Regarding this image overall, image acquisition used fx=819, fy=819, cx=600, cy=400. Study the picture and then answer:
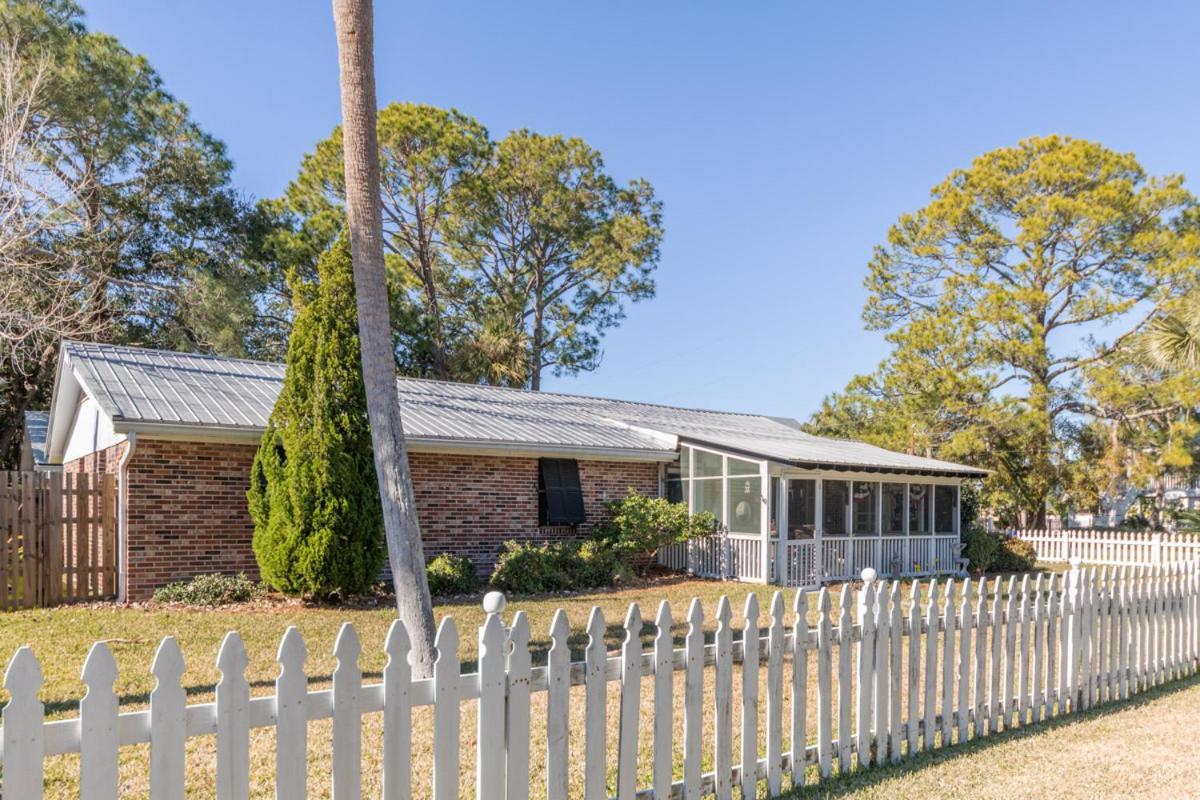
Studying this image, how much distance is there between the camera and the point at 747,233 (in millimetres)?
25609

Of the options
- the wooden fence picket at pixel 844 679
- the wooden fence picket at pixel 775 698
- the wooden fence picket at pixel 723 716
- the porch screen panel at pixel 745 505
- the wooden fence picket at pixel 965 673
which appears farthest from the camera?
the porch screen panel at pixel 745 505

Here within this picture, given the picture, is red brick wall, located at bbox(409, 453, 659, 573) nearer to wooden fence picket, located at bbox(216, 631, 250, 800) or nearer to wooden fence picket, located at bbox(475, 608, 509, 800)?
wooden fence picket, located at bbox(475, 608, 509, 800)

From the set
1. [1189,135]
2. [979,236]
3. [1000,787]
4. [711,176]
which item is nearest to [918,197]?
[979,236]

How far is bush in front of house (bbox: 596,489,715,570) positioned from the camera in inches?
629

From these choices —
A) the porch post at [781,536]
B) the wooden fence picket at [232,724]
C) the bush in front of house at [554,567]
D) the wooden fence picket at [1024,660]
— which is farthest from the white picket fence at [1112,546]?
the wooden fence picket at [232,724]

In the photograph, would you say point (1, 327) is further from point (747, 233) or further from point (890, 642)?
point (747, 233)

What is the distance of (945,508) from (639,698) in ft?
62.1

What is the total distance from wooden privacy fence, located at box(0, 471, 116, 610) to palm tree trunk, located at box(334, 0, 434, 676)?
688 cm

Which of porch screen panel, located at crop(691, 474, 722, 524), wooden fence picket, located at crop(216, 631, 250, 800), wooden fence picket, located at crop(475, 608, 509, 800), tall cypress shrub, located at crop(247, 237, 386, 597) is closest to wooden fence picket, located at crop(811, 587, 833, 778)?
wooden fence picket, located at crop(475, 608, 509, 800)

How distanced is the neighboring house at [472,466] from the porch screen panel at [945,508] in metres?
0.04

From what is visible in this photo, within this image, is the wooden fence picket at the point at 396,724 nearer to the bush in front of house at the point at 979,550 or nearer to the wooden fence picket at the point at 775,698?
the wooden fence picket at the point at 775,698

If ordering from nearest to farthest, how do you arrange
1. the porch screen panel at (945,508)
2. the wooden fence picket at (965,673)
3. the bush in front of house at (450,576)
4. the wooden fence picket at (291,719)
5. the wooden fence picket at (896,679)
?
the wooden fence picket at (291,719), the wooden fence picket at (896,679), the wooden fence picket at (965,673), the bush in front of house at (450,576), the porch screen panel at (945,508)

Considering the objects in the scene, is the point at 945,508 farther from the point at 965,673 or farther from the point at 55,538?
the point at 55,538

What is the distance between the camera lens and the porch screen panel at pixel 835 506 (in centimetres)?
1795
